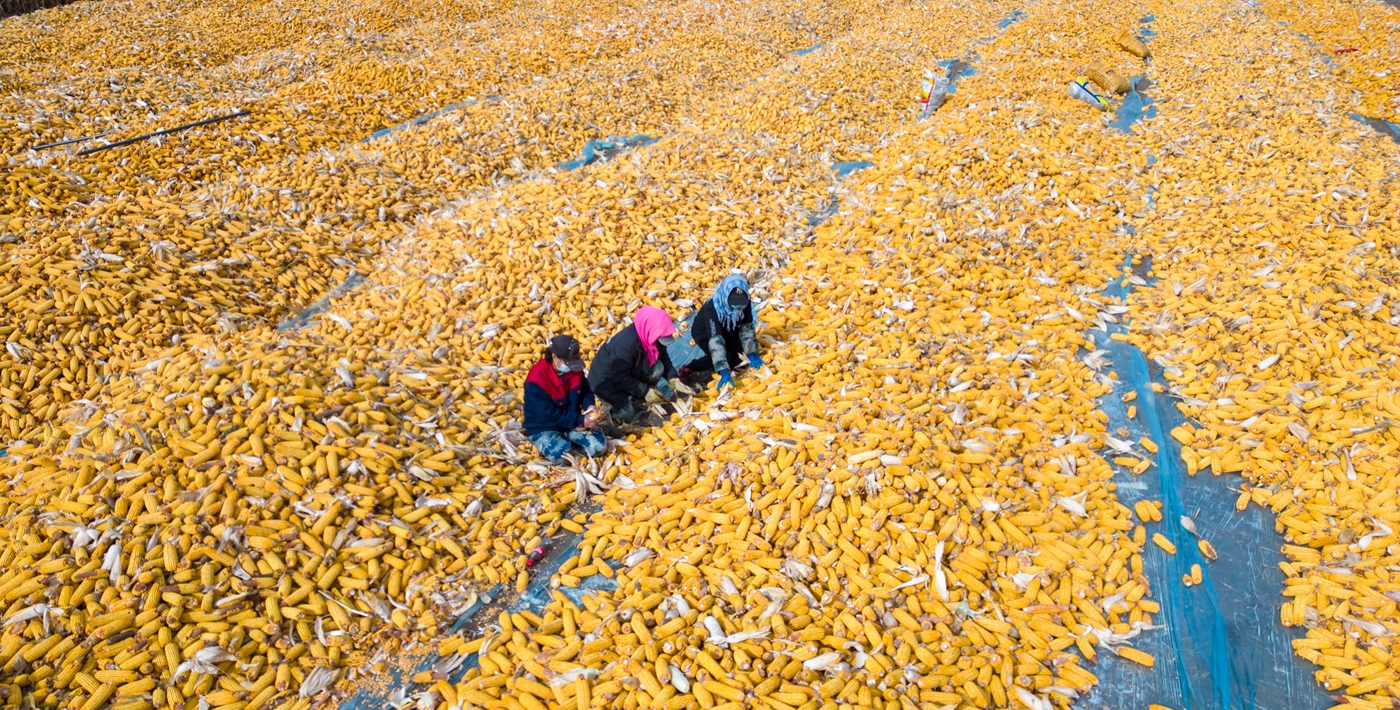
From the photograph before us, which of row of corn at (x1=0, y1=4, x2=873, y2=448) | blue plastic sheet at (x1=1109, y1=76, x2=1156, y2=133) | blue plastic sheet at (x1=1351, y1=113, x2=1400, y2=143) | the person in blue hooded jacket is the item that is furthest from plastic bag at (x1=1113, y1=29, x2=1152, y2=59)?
the person in blue hooded jacket

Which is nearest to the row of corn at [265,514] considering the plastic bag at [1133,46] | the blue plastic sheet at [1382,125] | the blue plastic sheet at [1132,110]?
the blue plastic sheet at [1132,110]

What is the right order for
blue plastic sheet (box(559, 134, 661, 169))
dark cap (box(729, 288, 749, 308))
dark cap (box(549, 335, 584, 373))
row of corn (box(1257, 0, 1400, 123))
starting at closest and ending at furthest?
dark cap (box(549, 335, 584, 373))
dark cap (box(729, 288, 749, 308))
blue plastic sheet (box(559, 134, 661, 169))
row of corn (box(1257, 0, 1400, 123))

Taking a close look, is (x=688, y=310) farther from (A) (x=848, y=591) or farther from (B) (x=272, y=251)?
(B) (x=272, y=251)

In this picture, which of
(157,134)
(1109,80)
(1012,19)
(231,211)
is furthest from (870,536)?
(1012,19)

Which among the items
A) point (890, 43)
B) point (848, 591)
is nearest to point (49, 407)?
point (848, 591)

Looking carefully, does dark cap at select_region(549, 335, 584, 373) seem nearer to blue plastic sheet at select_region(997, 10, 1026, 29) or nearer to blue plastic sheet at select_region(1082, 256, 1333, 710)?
blue plastic sheet at select_region(1082, 256, 1333, 710)

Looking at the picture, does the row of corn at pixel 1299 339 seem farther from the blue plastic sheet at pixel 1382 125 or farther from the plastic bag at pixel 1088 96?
the plastic bag at pixel 1088 96

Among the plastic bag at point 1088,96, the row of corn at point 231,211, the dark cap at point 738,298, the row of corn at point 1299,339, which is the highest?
the row of corn at point 231,211
